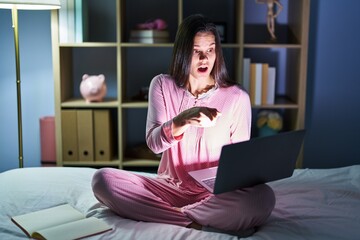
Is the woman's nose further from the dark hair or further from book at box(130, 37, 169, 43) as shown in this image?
book at box(130, 37, 169, 43)

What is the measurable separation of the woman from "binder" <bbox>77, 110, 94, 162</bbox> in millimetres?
857

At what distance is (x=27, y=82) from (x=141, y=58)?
65 cm

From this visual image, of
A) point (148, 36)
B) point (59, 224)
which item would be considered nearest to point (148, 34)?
point (148, 36)

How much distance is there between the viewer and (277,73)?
2771mm

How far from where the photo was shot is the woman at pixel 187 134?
1.51m

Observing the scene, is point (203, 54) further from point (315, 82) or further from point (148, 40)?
point (315, 82)

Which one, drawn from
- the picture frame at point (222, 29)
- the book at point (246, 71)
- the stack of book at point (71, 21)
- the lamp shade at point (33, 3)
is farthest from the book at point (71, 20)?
the book at point (246, 71)

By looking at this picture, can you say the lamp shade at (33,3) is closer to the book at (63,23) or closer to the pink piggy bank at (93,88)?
the book at (63,23)

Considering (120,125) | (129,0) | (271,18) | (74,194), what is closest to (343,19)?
(271,18)

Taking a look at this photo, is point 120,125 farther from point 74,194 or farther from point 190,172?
point 190,172

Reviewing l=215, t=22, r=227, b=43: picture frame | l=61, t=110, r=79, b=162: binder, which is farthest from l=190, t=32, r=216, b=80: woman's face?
l=61, t=110, r=79, b=162: binder

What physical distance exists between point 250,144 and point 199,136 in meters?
0.41

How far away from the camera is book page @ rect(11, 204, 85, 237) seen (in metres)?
1.41

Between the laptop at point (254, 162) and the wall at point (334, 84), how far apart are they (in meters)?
1.34
